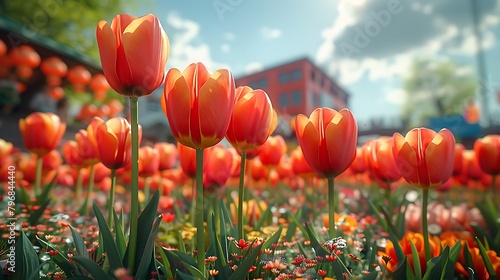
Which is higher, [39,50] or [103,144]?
[39,50]

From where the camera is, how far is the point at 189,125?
104 centimetres

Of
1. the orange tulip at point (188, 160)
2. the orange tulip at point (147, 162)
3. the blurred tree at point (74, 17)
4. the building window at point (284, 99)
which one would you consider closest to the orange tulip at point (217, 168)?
the orange tulip at point (188, 160)

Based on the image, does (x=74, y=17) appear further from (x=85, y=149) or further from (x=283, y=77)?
(x=85, y=149)

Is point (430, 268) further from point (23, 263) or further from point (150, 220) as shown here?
point (23, 263)

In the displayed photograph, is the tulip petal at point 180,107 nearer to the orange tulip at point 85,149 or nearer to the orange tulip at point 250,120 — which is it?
the orange tulip at point 250,120

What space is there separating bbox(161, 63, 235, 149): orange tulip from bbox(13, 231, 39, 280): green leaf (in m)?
0.60

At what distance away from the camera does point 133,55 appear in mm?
1023

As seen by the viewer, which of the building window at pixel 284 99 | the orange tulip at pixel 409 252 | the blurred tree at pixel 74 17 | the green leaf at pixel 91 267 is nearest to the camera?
the green leaf at pixel 91 267

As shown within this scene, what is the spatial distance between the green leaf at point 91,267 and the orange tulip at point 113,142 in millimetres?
476

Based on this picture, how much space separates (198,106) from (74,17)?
14.9 meters

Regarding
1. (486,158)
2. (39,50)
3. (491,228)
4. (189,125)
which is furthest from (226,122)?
(39,50)

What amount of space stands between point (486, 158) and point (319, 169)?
1841 millimetres

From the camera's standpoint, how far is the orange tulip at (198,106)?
1.02 m

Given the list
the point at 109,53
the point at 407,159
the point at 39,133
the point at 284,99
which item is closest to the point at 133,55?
the point at 109,53
